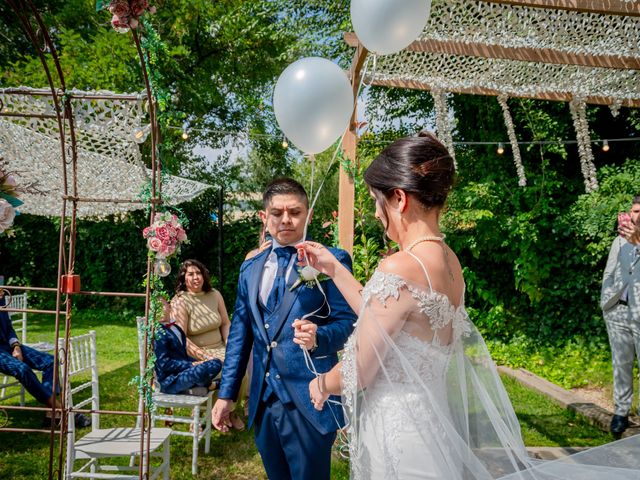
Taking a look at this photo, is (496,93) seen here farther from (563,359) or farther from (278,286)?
(563,359)

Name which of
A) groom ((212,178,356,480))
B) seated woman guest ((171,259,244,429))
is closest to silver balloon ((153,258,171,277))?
groom ((212,178,356,480))

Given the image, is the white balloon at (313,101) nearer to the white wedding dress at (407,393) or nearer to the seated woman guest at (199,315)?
the white wedding dress at (407,393)

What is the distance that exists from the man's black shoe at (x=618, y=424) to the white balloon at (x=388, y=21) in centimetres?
396

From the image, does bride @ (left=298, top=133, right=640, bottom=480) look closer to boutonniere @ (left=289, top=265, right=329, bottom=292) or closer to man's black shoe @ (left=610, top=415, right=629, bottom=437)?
boutonniere @ (left=289, top=265, right=329, bottom=292)

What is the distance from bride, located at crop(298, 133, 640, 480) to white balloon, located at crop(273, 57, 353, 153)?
2.58 feet

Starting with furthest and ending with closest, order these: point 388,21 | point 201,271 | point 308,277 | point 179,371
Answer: point 201,271, point 179,371, point 388,21, point 308,277

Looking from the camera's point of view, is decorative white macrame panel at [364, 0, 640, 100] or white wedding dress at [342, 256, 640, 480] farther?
decorative white macrame panel at [364, 0, 640, 100]

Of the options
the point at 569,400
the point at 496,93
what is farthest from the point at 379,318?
the point at 569,400

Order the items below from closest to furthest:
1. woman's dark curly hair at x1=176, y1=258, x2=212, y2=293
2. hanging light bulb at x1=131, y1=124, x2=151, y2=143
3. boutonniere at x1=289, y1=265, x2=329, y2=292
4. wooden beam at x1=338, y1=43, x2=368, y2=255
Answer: boutonniere at x1=289, y1=265, x2=329, y2=292
hanging light bulb at x1=131, y1=124, x2=151, y2=143
wooden beam at x1=338, y1=43, x2=368, y2=255
woman's dark curly hair at x1=176, y1=258, x2=212, y2=293

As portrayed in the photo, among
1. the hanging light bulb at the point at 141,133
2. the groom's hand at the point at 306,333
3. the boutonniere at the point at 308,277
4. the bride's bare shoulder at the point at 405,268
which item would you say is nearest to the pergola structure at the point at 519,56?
the hanging light bulb at the point at 141,133

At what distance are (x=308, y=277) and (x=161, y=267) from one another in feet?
3.37

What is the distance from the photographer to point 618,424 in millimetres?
4672

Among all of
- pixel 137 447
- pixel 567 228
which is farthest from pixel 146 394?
pixel 567 228

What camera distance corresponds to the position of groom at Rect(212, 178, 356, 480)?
7.30 feet
